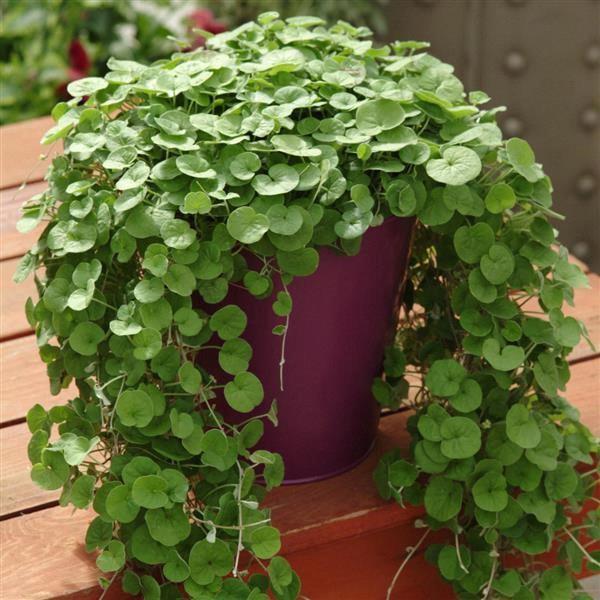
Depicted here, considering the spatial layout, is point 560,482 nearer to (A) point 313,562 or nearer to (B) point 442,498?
(B) point 442,498

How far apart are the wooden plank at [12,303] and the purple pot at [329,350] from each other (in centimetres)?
43

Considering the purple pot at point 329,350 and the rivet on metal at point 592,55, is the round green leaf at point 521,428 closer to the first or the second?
the purple pot at point 329,350

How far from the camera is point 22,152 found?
6.30 feet

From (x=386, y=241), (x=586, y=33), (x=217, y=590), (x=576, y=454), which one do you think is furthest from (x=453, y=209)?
(x=586, y=33)

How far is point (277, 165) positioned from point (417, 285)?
0.31 m

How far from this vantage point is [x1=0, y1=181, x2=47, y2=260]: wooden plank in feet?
5.54

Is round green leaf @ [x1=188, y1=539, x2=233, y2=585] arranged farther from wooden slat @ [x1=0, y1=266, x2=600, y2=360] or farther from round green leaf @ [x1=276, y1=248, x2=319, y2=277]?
Result: wooden slat @ [x1=0, y1=266, x2=600, y2=360]

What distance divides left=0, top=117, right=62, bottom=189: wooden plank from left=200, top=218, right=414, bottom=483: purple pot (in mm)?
725

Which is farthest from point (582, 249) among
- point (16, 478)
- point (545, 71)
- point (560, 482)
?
point (16, 478)

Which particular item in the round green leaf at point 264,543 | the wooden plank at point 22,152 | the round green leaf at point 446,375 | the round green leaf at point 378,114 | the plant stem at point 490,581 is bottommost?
the plant stem at point 490,581

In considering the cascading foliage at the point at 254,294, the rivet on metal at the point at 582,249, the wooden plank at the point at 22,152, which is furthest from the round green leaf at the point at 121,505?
the rivet on metal at the point at 582,249

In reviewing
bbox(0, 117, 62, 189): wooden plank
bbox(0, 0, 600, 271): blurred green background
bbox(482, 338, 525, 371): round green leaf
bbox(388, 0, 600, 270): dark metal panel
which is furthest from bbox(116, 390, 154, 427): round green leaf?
bbox(388, 0, 600, 270): dark metal panel

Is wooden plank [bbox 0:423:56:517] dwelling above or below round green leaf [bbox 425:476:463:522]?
below

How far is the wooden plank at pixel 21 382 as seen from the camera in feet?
4.59
